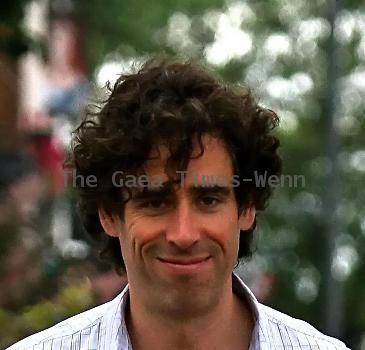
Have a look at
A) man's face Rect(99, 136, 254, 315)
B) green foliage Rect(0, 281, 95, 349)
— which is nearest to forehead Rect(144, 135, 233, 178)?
man's face Rect(99, 136, 254, 315)

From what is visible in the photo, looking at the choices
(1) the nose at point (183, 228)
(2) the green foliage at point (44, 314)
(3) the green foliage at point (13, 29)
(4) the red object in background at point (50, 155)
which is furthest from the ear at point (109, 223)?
(4) the red object in background at point (50, 155)

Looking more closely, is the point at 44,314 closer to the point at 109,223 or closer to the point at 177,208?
the point at 109,223

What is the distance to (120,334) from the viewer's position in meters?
2.76

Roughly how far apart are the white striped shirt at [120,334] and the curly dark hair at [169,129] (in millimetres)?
243

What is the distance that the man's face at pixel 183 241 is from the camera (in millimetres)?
2570

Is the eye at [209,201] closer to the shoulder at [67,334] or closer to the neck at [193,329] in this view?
the neck at [193,329]

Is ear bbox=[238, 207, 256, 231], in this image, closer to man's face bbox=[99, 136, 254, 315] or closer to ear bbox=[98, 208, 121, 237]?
man's face bbox=[99, 136, 254, 315]

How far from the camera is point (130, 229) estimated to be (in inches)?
106

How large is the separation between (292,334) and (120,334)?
0.46 metres

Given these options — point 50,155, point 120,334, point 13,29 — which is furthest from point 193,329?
point 50,155

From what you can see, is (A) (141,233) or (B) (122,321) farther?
(B) (122,321)

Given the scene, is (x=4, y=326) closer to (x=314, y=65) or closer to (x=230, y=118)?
(x=230, y=118)

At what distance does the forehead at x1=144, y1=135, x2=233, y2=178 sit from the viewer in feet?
A: 8.71

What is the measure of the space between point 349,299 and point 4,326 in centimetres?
507
